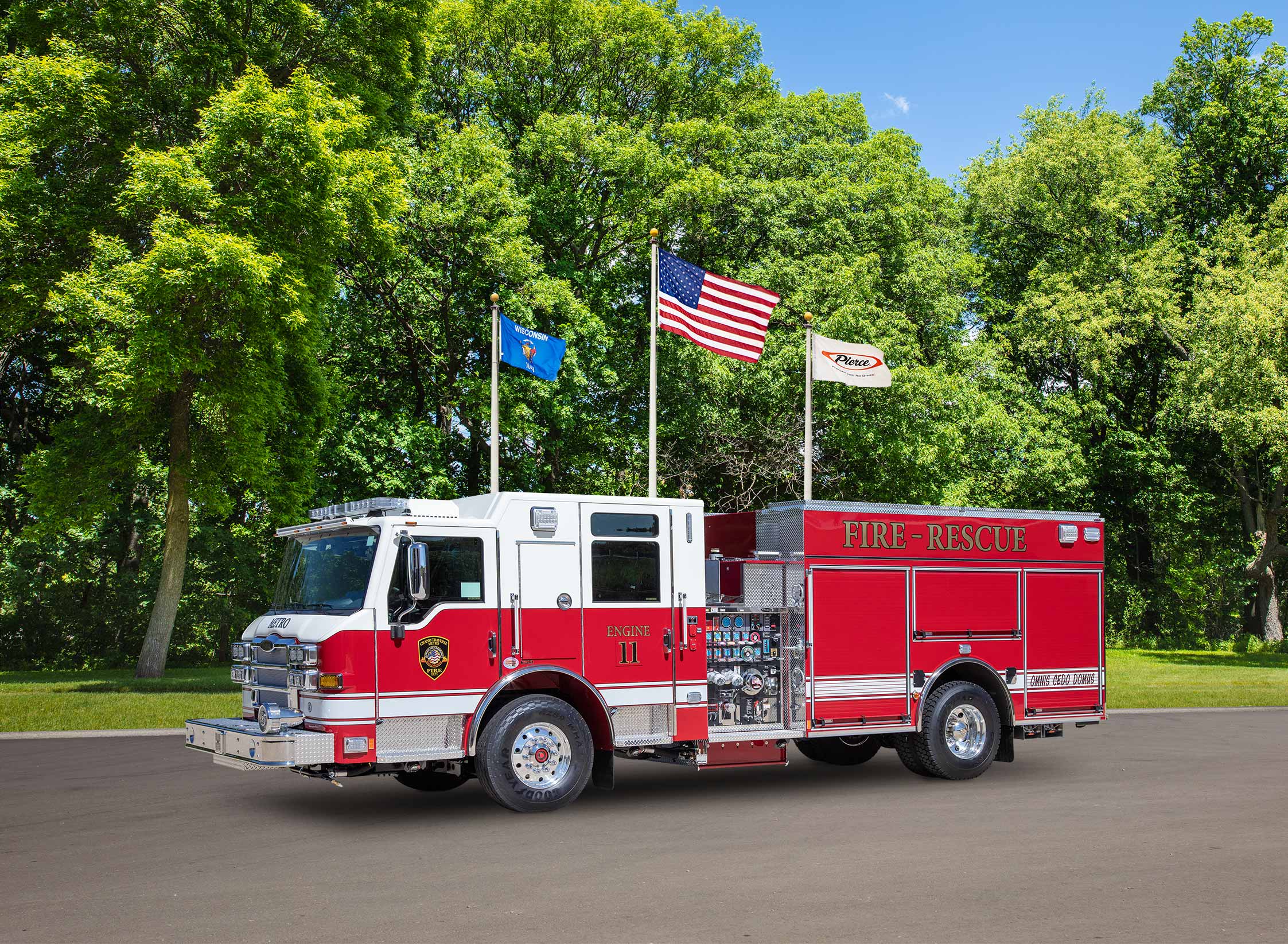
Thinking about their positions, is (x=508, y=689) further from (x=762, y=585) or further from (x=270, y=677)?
(x=762, y=585)

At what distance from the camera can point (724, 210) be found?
34.4 metres

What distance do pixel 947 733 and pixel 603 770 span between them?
13.5ft

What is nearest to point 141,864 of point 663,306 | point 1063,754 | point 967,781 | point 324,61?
point 967,781

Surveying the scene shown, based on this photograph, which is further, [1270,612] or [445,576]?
[1270,612]

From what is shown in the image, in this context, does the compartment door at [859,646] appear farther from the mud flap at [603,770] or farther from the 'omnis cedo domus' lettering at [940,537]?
the mud flap at [603,770]

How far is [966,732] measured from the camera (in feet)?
42.7

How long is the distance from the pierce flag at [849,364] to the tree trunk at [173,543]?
46.4ft

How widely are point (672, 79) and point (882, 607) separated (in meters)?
26.9

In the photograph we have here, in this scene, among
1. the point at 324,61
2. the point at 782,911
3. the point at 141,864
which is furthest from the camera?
the point at 324,61

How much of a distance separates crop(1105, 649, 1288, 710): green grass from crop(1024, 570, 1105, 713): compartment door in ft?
20.4

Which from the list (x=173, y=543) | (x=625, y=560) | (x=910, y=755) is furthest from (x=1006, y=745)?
(x=173, y=543)

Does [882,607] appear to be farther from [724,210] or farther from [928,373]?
[724,210]

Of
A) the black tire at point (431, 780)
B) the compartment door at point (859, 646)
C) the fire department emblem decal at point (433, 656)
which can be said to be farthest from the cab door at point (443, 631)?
the compartment door at point (859, 646)

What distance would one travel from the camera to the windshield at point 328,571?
33.3 ft
